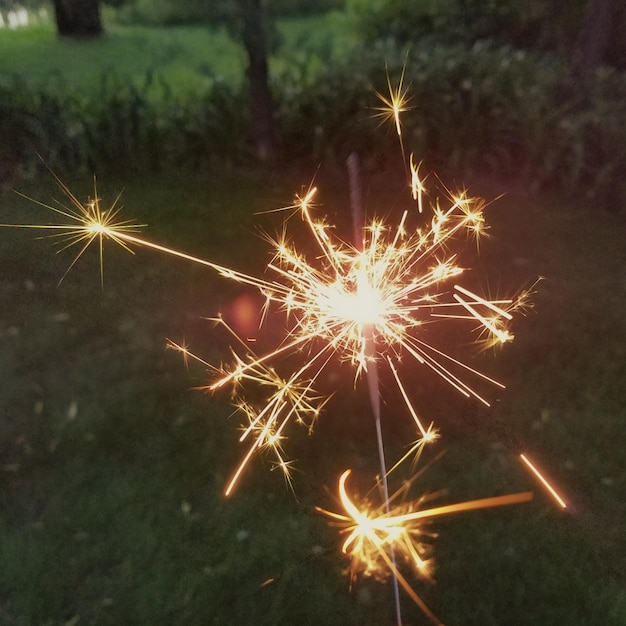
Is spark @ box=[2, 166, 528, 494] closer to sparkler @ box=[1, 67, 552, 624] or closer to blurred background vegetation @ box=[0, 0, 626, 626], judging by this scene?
sparkler @ box=[1, 67, 552, 624]

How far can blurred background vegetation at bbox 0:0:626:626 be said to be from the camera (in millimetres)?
3066

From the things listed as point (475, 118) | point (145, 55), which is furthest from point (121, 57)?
point (475, 118)

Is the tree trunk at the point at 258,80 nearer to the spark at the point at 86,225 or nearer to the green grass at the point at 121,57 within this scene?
the green grass at the point at 121,57

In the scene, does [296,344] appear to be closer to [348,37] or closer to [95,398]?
[95,398]

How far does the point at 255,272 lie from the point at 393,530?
7.45ft

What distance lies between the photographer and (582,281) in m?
4.71

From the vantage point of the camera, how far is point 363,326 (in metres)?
3.42

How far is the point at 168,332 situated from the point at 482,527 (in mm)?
2265

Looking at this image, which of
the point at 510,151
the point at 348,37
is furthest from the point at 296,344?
the point at 348,37

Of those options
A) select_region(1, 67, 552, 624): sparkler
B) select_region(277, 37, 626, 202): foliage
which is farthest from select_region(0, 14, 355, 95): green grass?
select_region(1, 67, 552, 624): sparkler

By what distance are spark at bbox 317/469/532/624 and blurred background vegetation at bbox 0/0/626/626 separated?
0.07 m

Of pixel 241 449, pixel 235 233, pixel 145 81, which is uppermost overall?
pixel 145 81

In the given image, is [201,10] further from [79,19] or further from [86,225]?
[79,19]

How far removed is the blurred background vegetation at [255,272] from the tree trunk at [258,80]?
0.02 meters
